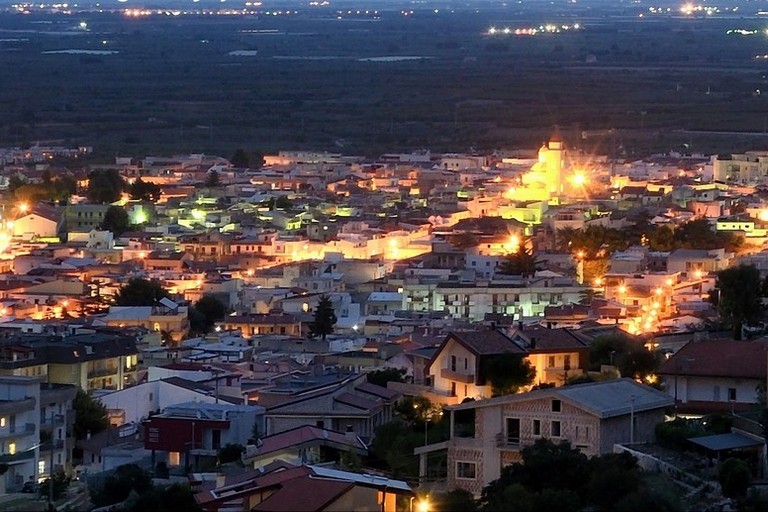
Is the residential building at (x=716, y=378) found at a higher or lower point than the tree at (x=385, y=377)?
higher

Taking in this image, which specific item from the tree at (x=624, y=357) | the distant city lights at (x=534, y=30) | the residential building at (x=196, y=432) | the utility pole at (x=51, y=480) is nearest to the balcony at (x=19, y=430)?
the utility pole at (x=51, y=480)

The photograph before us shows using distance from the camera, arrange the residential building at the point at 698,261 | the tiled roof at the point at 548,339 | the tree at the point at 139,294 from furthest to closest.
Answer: the residential building at the point at 698,261
the tree at the point at 139,294
the tiled roof at the point at 548,339

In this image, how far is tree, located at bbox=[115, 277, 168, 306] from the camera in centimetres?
3080

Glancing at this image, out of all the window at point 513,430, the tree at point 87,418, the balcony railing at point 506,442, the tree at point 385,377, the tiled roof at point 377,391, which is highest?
the tree at point 385,377

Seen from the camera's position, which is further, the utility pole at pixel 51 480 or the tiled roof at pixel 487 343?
the tiled roof at pixel 487 343

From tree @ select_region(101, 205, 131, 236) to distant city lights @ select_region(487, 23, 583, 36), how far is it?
4261 inches

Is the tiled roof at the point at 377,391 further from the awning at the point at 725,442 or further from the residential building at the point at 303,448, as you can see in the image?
the awning at the point at 725,442

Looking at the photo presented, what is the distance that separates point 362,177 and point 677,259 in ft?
72.6

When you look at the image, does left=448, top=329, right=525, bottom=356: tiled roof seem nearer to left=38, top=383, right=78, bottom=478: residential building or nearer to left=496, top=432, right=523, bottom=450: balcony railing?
left=496, top=432, right=523, bottom=450: balcony railing

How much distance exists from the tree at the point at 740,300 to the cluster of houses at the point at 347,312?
39 cm

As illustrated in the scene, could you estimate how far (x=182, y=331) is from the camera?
2862cm

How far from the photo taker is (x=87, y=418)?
19406 millimetres

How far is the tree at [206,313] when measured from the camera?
29547mm

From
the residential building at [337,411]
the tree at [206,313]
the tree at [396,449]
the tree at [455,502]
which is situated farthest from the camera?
the tree at [206,313]
